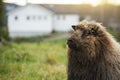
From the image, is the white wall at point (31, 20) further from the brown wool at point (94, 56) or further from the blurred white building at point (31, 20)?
the brown wool at point (94, 56)

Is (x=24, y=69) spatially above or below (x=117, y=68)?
below

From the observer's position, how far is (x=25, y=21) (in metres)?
78.8

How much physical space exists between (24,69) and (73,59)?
509cm

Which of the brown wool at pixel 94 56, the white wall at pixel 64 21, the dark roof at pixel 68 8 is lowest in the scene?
the white wall at pixel 64 21

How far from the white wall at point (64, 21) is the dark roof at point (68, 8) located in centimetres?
191

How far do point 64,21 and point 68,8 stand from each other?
26.5ft

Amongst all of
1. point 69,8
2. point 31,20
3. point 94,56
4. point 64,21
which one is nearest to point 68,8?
Answer: point 69,8

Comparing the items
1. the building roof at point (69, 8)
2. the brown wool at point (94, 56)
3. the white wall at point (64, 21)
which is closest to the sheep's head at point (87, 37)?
the brown wool at point (94, 56)

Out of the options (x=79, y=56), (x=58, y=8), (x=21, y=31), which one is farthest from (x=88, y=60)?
(x=58, y=8)

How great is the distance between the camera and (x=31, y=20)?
78.5m

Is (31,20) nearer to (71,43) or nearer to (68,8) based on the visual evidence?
(68,8)

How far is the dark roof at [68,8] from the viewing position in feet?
283

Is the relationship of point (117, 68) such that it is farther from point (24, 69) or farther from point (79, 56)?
point (24, 69)

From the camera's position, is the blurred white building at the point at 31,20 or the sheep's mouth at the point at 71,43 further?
the blurred white building at the point at 31,20
